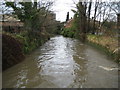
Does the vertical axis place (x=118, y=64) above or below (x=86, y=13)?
below

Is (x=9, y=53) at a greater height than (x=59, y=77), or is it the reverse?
(x=9, y=53)

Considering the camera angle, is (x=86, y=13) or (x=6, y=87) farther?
(x=86, y=13)

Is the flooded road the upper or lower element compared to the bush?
lower

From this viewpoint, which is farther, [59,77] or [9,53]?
[9,53]

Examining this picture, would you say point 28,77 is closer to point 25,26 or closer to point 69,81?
point 69,81

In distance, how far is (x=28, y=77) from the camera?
8.42 meters

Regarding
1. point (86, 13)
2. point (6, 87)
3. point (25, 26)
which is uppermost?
point (86, 13)

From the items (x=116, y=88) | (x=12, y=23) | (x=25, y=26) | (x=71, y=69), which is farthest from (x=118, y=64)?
(x=12, y=23)

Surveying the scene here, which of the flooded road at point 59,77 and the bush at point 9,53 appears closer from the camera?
the flooded road at point 59,77

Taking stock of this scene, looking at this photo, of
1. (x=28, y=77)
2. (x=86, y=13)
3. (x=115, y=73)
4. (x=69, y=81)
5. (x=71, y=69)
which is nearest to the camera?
(x=69, y=81)

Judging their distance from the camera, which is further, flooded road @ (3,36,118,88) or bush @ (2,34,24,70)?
bush @ (2,34,24,70)

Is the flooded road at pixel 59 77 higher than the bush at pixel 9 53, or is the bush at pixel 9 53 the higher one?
the bush at pixel 9 53

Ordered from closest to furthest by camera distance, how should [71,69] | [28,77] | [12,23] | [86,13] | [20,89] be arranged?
1. [20,89]
2. [28,77]
3. [71,69]
4. [12,23]
5. [86,13]

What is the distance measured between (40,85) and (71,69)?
3167 mm
